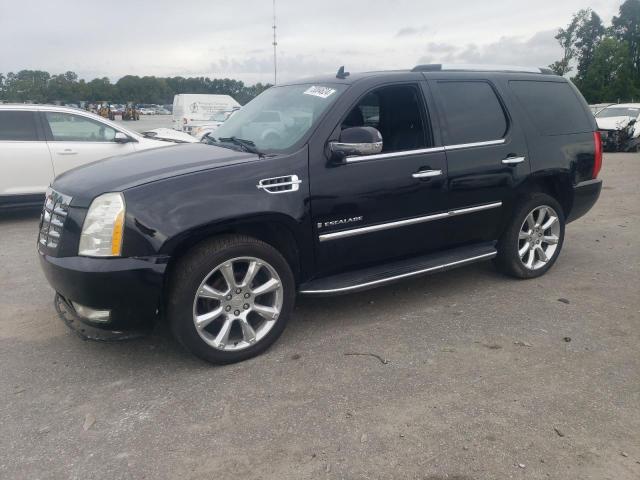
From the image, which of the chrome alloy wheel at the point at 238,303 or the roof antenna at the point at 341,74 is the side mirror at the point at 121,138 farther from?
the chrome alloy wheel at the point at 238,303

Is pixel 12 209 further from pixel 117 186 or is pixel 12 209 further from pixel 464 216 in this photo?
pixel 464 216

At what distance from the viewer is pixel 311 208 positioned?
3.64 metres

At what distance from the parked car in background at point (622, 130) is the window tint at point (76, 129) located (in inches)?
625

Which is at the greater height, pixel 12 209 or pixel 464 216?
pixel 464 216

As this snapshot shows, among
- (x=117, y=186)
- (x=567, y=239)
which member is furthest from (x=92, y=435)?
(x=567, y=239)

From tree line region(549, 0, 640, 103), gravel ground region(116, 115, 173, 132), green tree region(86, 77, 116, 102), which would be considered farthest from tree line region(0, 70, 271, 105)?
tree line region(549, 0, 640, 103)

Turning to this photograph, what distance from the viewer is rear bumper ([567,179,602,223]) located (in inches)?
207

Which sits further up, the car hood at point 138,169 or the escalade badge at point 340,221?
the car hood at point 138,169

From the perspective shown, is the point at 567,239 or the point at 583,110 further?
the point at 567,239

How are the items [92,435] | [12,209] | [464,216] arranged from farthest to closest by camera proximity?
1. [12,209]
2. [464,216]
3. [92,435]

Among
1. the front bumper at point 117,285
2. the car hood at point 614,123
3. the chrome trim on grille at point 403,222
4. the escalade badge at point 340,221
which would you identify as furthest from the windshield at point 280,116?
the car hood at point 614,123

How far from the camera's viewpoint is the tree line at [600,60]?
47375 millimetres

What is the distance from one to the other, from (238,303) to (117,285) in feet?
2.41

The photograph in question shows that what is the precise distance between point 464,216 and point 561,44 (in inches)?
2131
